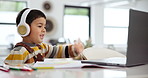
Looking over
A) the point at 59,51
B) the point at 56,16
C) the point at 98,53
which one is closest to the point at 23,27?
the point at 59,51

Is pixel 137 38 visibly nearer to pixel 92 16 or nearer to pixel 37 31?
pixel 37 31

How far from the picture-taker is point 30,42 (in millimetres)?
1357

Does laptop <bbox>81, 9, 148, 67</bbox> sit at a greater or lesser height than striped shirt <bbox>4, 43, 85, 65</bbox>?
greater

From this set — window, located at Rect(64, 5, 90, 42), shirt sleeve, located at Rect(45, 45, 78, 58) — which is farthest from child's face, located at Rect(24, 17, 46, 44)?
window, located at Rect(64, 5, 90, 42)

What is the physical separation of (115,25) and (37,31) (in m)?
6.21

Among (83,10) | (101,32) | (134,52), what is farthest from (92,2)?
(134,52)

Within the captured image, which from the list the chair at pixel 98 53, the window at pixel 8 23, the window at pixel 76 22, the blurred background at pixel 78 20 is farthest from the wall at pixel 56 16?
the chair at pixel 98 53

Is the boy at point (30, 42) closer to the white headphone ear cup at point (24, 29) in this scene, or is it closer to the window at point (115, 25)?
the white headphone ear cup at point (24, 29)

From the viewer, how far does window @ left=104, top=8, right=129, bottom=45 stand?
721 centimetres

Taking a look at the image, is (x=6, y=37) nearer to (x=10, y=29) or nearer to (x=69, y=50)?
(x=10, y=29)

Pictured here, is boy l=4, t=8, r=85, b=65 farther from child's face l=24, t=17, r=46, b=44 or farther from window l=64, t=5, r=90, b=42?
window l=64, t=5, r=90, b=42

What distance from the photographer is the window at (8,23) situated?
18.9 ft

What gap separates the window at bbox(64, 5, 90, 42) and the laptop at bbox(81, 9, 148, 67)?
5430 mm

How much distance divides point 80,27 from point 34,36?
18.3 ft
